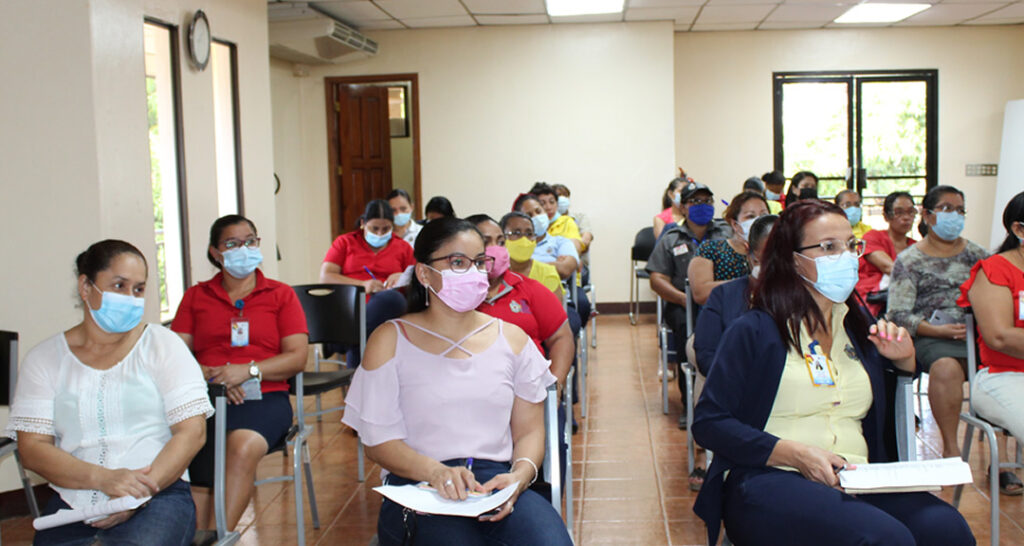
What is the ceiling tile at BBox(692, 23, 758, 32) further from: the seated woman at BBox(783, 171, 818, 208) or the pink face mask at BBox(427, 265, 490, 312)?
the pink face mask at BBox(427, 265, 490, 312)

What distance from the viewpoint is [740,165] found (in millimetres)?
9578

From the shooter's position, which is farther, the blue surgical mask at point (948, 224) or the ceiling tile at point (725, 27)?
the ceiling tile at point (725, 27)

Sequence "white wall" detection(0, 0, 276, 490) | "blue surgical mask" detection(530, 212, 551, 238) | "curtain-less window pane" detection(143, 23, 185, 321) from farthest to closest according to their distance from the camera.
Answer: "blue surgical mask" detection(530, 212, 551, 238), "curtain-less window pane" detection(143, 23, 185, 321), "white wall" detection(0, 0, 276, 490)

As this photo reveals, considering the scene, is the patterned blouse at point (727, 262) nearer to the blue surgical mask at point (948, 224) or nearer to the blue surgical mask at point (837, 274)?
the blue surgical mask at point (948, 224)

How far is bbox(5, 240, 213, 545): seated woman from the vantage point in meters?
2.27

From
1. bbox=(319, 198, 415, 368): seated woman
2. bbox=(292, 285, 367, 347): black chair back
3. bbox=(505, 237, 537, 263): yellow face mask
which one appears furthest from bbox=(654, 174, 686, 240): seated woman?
bbox=(292, 285, 367, 347): black chair back

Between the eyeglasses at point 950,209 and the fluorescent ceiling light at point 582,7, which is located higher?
the fluorescent ceiling light at point 582,7

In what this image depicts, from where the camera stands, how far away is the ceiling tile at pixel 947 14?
8.41 metres

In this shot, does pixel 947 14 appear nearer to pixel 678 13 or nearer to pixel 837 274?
pixel 678 13

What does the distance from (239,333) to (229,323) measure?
0.06m

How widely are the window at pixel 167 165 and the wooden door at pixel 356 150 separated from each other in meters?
4.13

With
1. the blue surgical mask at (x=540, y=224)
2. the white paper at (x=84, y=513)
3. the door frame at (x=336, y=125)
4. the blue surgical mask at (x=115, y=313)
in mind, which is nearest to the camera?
the white paper at (x=84, y=513)

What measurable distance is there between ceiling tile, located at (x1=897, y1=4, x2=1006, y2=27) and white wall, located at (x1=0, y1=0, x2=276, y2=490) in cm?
731

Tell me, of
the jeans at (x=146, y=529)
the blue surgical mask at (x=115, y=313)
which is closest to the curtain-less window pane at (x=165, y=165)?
the blue surgical mask at (x=115, y=313)
